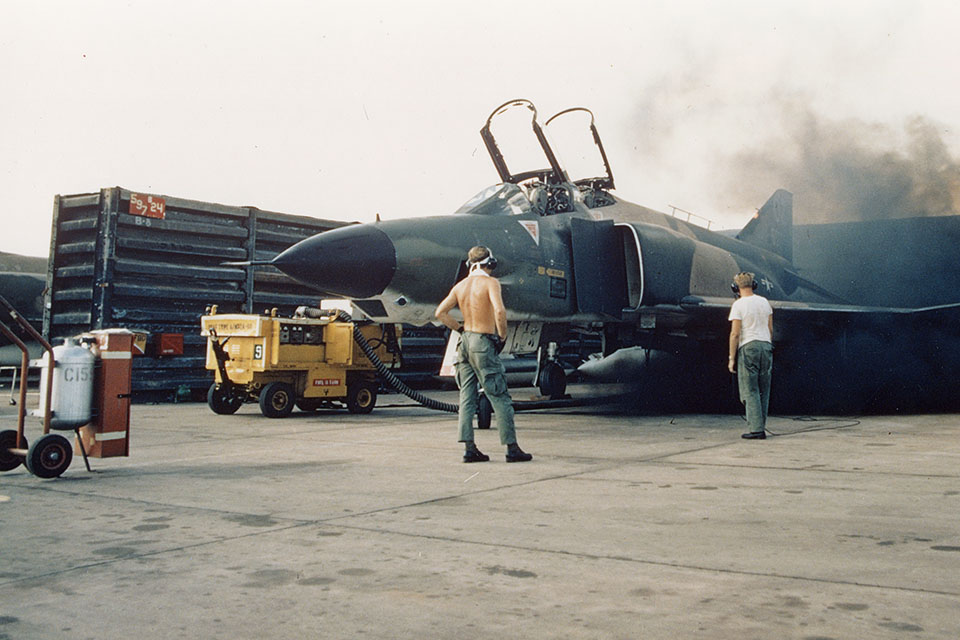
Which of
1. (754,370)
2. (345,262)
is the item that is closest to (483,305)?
(345,262)

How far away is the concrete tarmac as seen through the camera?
7.24 feet

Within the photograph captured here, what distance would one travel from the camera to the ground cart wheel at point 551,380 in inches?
410

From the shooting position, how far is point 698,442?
683 centimetres

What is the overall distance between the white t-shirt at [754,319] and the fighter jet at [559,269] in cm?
140

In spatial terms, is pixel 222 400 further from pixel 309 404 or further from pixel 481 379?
pixel 481 379

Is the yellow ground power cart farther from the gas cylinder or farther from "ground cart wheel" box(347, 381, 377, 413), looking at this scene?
the gas cylinder

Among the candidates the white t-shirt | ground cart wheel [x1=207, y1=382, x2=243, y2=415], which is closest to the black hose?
ground cart wheel [x1=207, y1=382, x2=243, y2=415]

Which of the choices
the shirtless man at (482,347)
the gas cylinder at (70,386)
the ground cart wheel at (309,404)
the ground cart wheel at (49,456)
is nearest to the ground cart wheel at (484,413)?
the shirtless man at (482,347)

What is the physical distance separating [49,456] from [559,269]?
5.60m

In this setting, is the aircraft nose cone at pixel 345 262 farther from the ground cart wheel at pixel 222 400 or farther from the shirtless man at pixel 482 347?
the ground cart wheel at pixel 222 400

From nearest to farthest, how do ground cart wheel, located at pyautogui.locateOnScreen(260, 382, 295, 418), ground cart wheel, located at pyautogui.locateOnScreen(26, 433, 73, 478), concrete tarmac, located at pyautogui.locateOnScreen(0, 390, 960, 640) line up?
concrete tarmac, located at pyautogui.locateOnScreen(0, 390, 960, 640) < ground cart wheel, located at pyautogui.locateOnScreen(26, 433, 73, 478) < ground cart wheel, located at pyautogui.locateOnScreen(260, 382, 295, 418)

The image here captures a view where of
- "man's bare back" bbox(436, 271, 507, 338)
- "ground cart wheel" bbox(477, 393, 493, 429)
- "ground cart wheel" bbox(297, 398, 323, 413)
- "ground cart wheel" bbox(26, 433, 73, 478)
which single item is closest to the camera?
"ground cart wheel" bbox(26, 433, 73, 478)

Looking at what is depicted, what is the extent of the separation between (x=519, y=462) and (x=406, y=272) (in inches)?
107

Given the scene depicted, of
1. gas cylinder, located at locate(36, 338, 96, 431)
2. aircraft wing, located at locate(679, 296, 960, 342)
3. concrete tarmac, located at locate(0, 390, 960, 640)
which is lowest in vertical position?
concrete tarmac, located at locate(0, 390, 960, 640)
